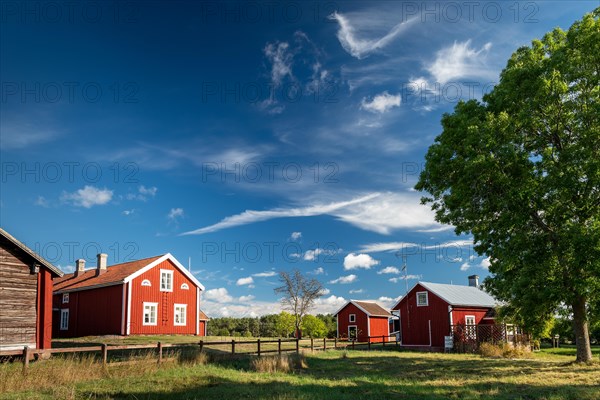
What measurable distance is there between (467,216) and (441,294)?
17158 millimetres

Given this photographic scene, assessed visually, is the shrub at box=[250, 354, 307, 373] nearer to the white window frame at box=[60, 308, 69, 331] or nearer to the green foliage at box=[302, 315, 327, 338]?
the white window frame at box=[60, 308, 69, 331]

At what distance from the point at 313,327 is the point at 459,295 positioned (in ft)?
119

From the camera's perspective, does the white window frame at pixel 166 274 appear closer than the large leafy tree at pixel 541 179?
No

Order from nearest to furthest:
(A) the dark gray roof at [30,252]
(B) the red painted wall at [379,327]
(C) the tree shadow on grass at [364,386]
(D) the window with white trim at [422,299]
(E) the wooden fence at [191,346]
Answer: (C) the tree shadow on grass at [364,386], (E) the wooden fence at [191,346], (A) the dark gray roof at [30,252], (D) the window with white trim at [422,299], (B) the red painted wall at [379,327]

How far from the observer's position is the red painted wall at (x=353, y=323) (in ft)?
180

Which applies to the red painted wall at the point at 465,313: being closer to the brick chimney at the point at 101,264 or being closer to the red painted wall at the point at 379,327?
the red painted wall at the point at 379,327

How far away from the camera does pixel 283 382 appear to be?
16.8m

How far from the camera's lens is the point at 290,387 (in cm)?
1541

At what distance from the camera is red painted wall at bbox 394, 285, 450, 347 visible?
39.4 meters

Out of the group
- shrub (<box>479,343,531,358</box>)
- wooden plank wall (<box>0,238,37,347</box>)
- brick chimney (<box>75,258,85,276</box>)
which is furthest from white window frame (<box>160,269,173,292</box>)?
shrub (<box>479,343,531,358</box>)

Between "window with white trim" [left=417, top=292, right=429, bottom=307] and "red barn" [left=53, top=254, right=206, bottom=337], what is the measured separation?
782 inches

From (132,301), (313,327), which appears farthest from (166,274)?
(313,327)

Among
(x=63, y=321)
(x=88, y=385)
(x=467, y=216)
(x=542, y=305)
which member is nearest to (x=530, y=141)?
(x=467, y=216)

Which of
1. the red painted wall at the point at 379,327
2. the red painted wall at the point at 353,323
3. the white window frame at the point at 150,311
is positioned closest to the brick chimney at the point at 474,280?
the red painted wall at the point at 379,327
